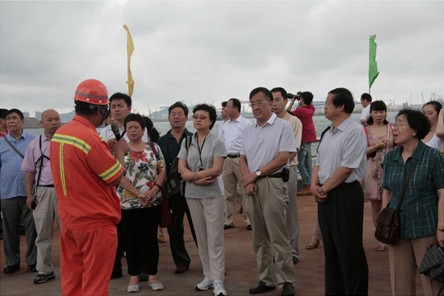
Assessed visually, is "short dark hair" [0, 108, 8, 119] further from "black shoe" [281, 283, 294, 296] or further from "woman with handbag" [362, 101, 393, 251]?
"woman with handbag" [362, 101, 393, 251]

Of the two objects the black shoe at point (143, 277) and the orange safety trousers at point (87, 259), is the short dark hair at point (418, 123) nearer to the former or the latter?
the orange safety trousers at point (87, 259)

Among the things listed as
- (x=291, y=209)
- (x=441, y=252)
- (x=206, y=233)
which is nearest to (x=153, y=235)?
(x=206, y=233)

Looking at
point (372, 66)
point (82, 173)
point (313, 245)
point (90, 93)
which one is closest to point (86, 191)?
point (82, 173)

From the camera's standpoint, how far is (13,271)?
6312mm

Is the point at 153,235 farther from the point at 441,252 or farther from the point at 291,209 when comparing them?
the point at 441,252

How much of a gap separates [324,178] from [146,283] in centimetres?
252

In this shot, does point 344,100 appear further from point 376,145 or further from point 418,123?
point 376,145

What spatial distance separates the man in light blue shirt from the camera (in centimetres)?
631

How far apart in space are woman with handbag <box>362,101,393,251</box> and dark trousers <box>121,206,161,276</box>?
271 cm

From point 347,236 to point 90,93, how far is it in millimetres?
2342

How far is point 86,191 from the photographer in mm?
3551

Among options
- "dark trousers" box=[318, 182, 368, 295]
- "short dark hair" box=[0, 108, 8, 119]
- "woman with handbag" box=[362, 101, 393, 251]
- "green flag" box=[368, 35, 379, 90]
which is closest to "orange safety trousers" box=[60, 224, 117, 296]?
"dark trousers" box=[318, 182, 368, 295]

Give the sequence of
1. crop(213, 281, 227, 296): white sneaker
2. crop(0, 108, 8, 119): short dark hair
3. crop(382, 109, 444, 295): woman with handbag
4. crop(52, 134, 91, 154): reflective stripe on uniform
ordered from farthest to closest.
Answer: crop(0, 108, 8, 119): short dark hair < crop(213, 281, 227, 296): white sneaker < crop(382, 109, 444, 295): woman with handbag < crop(52, 134, 91, 154): reflective stripe on uniform

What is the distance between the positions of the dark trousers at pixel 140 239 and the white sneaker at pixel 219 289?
78cm
